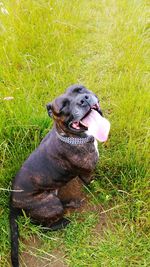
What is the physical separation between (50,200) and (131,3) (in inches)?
98.3

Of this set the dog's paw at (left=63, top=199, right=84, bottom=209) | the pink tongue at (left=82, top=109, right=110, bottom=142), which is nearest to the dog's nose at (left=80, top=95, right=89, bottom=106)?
the pink tongue at (left=82, top=109, right=110, bottom=142)

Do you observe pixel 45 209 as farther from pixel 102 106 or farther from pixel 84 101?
pixel 102 106

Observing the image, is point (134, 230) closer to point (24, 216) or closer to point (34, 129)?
point (24, 216)

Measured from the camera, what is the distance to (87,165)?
240 centimetres

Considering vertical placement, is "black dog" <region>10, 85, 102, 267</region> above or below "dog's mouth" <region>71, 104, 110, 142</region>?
below

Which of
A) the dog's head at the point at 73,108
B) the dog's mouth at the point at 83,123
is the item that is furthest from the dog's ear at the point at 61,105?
the dog's mouth at the point at 83,123

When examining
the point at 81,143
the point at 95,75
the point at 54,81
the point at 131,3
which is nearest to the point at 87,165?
the point at 81,143

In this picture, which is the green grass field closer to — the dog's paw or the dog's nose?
the dog's paw

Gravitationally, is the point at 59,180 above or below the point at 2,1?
below

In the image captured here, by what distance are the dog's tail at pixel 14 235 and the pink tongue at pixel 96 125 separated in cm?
78

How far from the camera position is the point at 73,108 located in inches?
84.0

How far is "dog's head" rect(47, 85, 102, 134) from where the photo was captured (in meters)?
2.13

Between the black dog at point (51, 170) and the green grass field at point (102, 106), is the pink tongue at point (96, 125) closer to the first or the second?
the black dog at point (51, 170)

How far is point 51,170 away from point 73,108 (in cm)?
48
